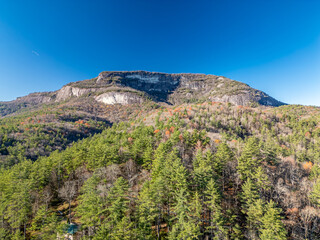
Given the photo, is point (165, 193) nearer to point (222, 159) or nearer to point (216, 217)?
point (216, 217)

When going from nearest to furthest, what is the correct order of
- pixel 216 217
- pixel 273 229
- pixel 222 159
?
pixel 273 229 → pixel 216 217 → pixel 222 159

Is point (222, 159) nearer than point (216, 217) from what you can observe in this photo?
No

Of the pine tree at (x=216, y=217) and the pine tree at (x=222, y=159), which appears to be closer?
the pine tree at (x=216, y=217)

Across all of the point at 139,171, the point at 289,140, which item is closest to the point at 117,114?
the point at 139,171

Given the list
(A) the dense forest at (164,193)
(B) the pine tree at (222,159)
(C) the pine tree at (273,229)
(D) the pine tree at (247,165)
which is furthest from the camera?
(B) the pine tree at (222,159)

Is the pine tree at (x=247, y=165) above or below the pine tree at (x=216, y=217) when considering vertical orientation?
above

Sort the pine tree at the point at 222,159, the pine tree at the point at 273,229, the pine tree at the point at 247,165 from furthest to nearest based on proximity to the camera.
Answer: the pine tree at the point at 222,159
the pine tree at the point at 247,165
the pine tree at the point at 273,229

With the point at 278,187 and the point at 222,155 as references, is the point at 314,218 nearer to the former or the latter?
the point at 278,187

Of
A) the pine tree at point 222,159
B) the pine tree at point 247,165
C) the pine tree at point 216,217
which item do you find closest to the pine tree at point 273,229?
the pine tree at point 216,217

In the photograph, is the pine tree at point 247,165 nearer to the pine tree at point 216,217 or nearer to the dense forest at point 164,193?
the dense forest at point 164,193

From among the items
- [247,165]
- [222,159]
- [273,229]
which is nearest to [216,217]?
[273,229]

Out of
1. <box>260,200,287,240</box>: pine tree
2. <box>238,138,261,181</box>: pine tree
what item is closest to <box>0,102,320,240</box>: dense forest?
<box>260,200,287,240</box>: pine tree

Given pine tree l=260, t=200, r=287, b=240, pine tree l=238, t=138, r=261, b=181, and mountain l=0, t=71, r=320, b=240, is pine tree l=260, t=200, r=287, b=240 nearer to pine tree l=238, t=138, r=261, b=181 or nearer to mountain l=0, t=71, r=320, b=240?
mountain l=0, t=71, r=320, b=240

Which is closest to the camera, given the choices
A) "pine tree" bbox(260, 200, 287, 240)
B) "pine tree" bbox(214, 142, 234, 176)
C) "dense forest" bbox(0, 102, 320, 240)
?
"pine tree" bbox(260, 200, 287, 240)
